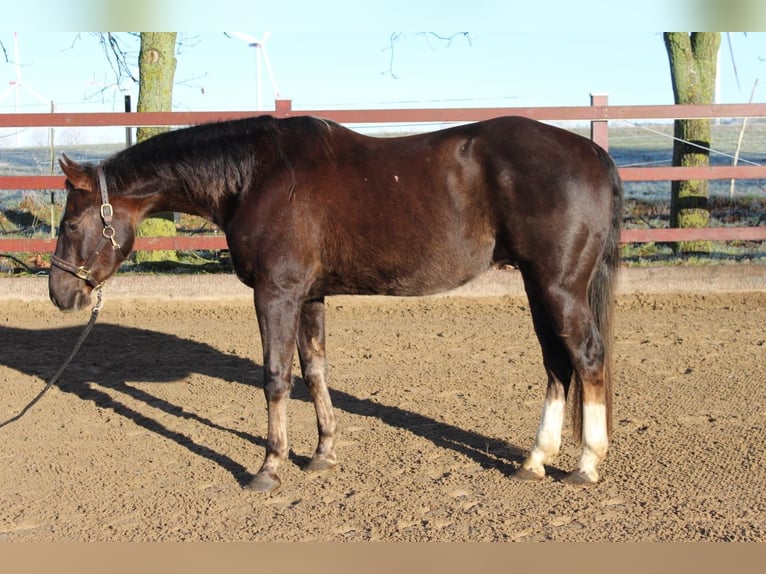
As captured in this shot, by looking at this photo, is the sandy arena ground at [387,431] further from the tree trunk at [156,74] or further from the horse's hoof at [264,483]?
the tree trunk at [156,74]

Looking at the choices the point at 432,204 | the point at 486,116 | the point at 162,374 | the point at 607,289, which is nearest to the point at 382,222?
the point at 432,204

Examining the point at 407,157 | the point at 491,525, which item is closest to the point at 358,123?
the point at 407,157

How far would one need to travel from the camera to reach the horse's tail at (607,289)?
13.7ft

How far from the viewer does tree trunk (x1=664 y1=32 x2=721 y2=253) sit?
1015cm

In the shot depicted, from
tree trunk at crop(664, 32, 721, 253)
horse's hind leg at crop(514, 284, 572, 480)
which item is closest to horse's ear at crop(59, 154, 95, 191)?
horse's hind leg at crop(514, 284, 572, 480)

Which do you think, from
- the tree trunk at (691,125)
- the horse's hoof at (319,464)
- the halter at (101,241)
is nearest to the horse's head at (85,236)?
the halter at (101,241)

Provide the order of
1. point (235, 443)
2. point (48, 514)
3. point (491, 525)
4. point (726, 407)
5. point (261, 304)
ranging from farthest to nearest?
point (726, 407) → point (235, 443) → point (261, 304) → point (48, 514) → point (491, 525)

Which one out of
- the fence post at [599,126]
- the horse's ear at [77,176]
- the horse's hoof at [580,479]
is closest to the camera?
the horse's hoof at [580,479]

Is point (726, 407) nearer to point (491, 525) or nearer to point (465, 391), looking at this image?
point (465, 391)

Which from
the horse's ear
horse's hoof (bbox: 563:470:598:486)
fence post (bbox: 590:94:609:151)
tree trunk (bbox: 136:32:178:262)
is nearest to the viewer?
horse's hoof (bbox: 563:470:598:486)

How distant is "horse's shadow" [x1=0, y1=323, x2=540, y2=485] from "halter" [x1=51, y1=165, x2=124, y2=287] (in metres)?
1.19

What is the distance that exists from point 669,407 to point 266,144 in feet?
9.95

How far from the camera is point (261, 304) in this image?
4.15 metres

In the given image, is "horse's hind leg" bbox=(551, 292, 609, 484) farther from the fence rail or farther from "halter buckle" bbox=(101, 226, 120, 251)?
the fence rail
